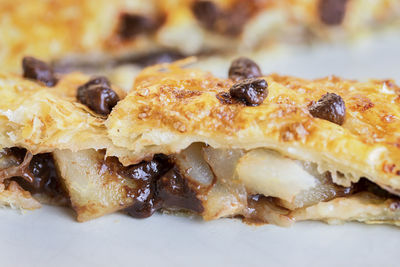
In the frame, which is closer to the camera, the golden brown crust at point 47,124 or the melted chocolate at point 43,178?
the golden brown crust at point 47,124

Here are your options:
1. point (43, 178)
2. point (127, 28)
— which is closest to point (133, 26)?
point (127, 28)

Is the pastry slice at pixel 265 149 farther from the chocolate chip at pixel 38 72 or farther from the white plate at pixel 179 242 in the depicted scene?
the chocolate chip at pixel 38 72

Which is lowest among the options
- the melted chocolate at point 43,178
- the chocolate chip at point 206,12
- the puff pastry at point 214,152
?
the melted chocolate at point 43,178

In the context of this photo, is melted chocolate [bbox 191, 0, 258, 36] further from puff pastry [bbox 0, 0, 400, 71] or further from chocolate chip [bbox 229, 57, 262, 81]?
chocolate chip [bbox 229, 57, 262, 81]

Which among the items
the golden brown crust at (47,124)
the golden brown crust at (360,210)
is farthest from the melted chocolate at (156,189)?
the golden brown crust at (360,210)

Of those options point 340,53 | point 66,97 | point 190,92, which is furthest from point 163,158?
point 340,53

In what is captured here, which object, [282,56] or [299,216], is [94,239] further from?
[282,56]

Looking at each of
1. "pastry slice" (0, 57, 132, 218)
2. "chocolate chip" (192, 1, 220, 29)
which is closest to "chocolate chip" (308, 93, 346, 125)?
"pastry slice" (0, 57, 132, 218)

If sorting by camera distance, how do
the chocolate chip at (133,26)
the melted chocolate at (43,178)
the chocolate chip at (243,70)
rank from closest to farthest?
the melted chocolate at (43,178)
the chocolate chip at (243,70)
the chocolate chip at (133,26)
